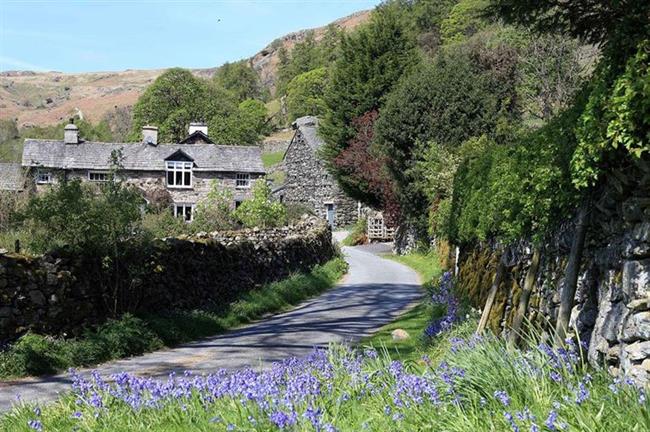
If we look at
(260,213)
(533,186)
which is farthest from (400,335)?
(260,213)

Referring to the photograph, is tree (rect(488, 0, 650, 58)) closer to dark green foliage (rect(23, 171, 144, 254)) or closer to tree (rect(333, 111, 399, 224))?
dark green foliage (rect(23, 171, 144, 254))

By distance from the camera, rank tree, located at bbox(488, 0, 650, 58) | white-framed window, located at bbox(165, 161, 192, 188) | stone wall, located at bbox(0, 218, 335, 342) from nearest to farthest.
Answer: tree, located at bbox(488, 0, 650, 58), stone wall, located at bbox(0, 218, 335, 342), white-framed window, located at bbox(165, 161, 192, 188)

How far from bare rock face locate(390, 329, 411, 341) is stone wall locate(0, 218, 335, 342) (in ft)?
16.5

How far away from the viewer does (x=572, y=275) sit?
576cm

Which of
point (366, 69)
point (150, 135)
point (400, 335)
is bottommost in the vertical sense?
point (400, 335)

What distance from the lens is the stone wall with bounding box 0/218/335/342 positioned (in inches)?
436

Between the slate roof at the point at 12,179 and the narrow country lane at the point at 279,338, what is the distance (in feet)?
38.0

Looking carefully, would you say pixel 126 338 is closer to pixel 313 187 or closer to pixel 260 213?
pixel 260 213

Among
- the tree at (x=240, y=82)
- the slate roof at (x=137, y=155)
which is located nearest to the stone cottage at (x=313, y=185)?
the slate roof at (x=137, y=155)

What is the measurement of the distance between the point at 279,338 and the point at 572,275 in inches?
333

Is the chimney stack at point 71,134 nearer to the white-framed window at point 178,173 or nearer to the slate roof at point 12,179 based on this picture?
the white-framed window at point 178,173

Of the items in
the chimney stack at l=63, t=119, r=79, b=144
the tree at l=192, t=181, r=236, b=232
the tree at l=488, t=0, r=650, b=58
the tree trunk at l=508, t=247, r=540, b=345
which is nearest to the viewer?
the tree trunk at l=508, t=247, r=540, b=345

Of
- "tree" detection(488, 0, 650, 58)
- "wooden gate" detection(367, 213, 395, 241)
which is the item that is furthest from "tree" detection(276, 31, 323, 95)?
"tree" detection(488, 0, 650, 58)

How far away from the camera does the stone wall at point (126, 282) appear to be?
11.1m
